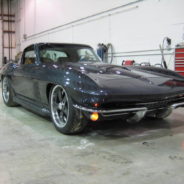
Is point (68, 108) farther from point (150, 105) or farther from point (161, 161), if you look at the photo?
point (161, 161)

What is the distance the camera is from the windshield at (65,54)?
3.42m

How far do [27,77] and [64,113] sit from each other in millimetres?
961

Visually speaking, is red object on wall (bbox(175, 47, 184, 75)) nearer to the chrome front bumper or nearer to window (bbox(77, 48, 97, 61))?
window (bbox(77, 48, 97, 61))

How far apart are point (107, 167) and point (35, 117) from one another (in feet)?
6.42

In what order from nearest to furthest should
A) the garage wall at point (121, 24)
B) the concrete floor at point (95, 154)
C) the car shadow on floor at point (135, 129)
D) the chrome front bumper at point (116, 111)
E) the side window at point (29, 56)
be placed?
the concrete floor at point (95, 154) → the chrome front bumper at point (116, 111) → the car shadow on floor at point (135, 129) → the side window at point (29, 56) → the garage wall at point (121, 24)

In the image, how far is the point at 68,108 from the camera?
259cm

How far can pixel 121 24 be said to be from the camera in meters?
7.79

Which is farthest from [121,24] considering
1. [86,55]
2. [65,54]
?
[65,54]

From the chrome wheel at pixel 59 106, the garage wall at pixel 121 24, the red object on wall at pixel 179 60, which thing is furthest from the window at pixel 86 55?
the garage wall at pixel 121 24

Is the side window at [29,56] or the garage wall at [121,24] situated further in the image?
the garage wall at [121,24]

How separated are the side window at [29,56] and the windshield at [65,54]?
0.48ft

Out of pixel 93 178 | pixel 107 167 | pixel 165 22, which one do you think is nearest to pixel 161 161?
pixel 107 167

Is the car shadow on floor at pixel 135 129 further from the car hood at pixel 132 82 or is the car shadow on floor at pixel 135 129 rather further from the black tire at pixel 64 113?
the car hood at pixel 132 82

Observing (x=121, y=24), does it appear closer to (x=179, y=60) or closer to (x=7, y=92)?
(x=179, y=60)
